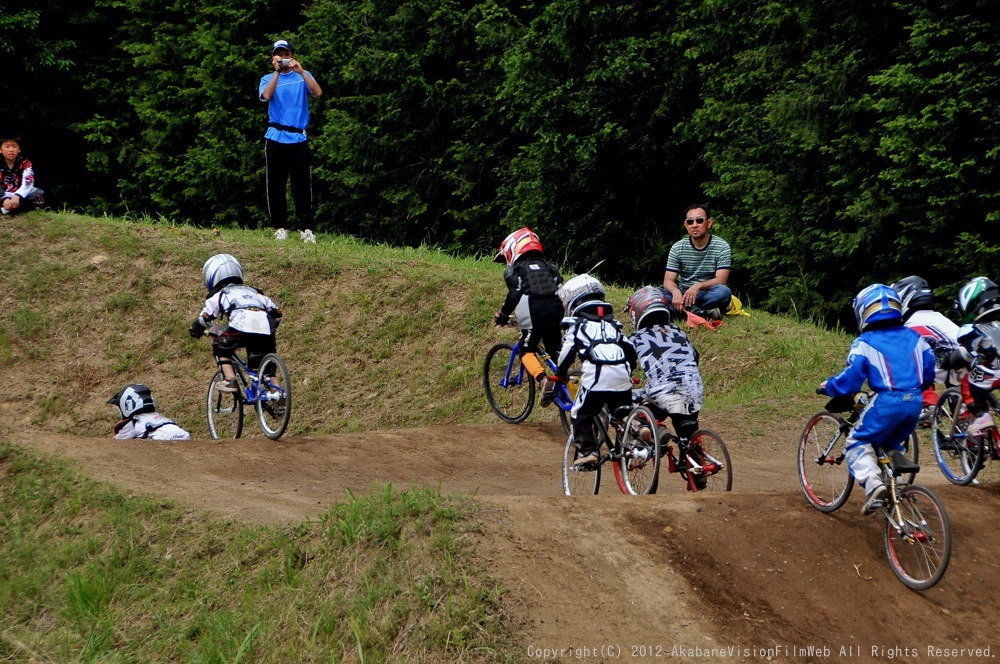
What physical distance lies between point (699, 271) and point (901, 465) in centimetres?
709

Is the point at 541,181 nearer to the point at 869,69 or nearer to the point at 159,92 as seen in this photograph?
the point at 869,69

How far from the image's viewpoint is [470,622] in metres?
6.23

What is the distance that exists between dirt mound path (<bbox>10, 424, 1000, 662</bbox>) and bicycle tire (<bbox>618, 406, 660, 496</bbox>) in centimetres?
47

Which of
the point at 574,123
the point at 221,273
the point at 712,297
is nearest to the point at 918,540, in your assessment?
the point at 712,297

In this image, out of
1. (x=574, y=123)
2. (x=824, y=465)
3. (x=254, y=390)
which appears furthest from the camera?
(x=574, y=123)

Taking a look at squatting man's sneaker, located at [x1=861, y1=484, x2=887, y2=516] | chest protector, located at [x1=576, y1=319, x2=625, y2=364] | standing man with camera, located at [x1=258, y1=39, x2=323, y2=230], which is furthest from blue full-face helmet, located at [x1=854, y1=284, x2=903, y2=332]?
standing man with camera, located at [x1=258, y1=39, x2=323, y2=230]

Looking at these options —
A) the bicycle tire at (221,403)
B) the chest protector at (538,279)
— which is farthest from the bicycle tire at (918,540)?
the bicycle tire at (221,403)

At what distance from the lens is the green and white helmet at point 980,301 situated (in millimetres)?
9047

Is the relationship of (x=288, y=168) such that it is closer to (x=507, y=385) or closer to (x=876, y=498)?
(x=507, y=385)

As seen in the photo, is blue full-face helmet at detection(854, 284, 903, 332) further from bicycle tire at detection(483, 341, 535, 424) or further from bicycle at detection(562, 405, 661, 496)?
bicycle tire at detection(483, 341, 535, 424)

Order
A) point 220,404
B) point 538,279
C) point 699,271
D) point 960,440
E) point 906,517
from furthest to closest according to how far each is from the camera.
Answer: point 699,271
point 220,404
point 538,279
point 960,440
point 906,517

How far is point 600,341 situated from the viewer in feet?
29.0

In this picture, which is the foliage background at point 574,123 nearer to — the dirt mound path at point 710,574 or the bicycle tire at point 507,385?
the bicycle tire at point 507,385

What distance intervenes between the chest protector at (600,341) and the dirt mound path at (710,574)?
131 cm
